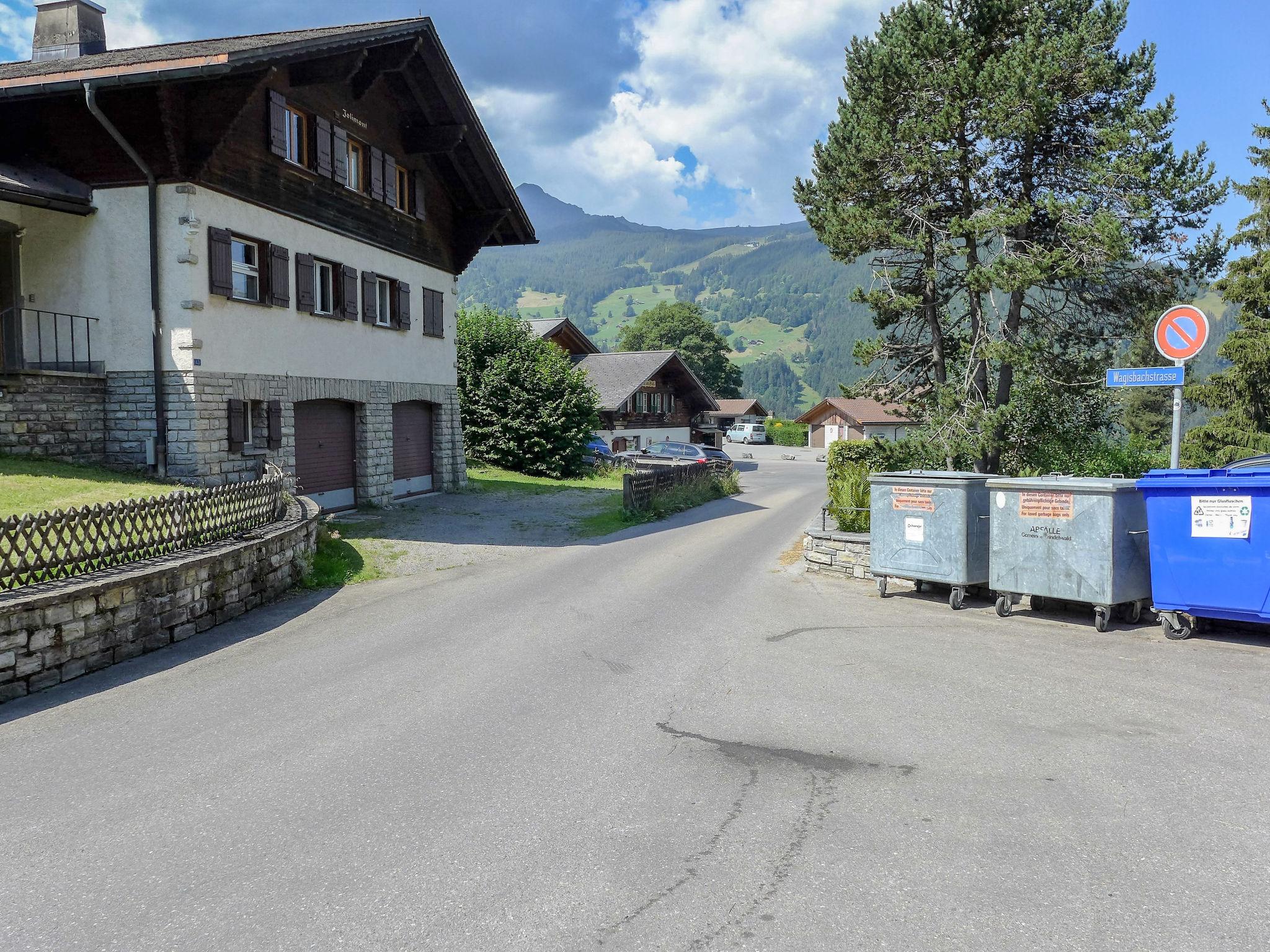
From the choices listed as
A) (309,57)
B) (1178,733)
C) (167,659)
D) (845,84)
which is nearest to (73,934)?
(167,659)

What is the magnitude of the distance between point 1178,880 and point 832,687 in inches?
132

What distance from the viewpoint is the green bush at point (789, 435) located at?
3344 inches

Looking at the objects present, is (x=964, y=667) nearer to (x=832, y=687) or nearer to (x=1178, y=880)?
(x=832, y=687)

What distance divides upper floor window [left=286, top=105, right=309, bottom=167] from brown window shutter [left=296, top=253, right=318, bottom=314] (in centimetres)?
184

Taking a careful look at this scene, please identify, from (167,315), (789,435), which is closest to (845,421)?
(789,435)

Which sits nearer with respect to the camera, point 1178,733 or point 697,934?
point 697,934

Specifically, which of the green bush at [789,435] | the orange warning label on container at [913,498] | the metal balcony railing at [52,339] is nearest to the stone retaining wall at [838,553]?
the orange warning label on container at [913,498]

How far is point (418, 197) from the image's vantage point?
2236 cm

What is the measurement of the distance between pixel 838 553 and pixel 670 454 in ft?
89.1

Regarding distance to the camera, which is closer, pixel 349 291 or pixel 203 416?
pixel 203 416

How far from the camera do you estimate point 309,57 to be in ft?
52.9

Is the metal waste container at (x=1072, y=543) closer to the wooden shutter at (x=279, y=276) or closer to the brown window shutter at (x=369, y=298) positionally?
the wooden shutter at (x=279, y=276)

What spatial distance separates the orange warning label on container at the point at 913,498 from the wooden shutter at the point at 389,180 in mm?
14733

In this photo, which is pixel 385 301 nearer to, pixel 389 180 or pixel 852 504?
pixel 389 180
